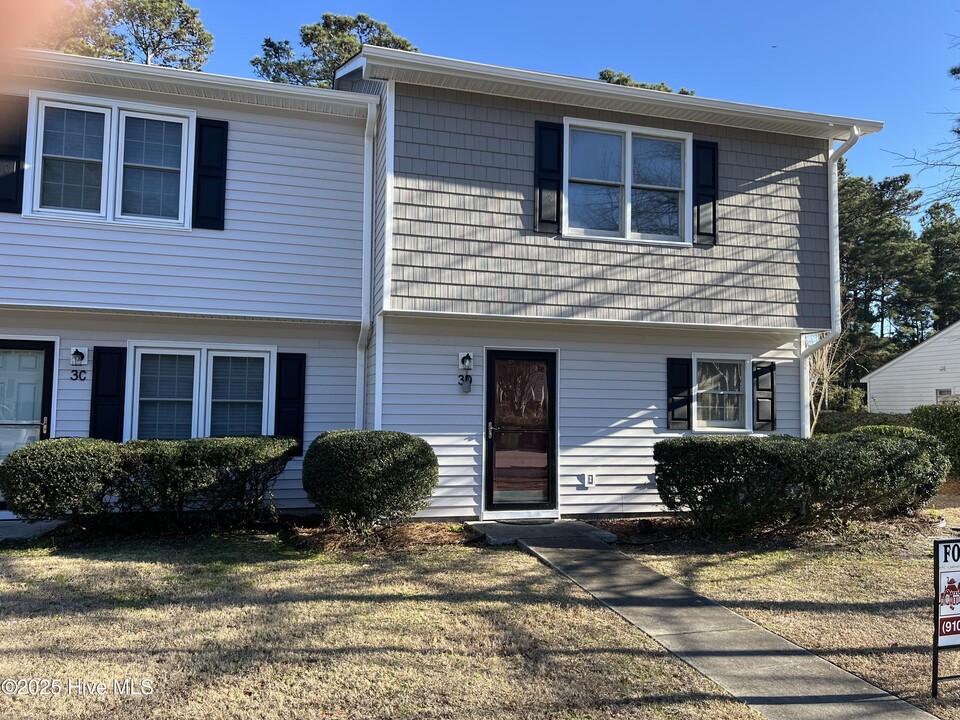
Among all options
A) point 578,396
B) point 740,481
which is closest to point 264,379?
point 578,396

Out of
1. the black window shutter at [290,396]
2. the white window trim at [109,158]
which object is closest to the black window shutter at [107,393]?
the white window trim at [109,158]

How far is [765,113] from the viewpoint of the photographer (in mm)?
8266

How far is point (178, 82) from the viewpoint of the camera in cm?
755

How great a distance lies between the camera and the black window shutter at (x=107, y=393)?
25.3 feet

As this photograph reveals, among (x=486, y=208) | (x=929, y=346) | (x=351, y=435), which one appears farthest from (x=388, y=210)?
(x=929, y=346)

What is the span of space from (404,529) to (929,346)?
2046cm

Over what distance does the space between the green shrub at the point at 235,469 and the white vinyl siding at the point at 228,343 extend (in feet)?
2.78

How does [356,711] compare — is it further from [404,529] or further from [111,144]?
[111,144]

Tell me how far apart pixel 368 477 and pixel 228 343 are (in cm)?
305

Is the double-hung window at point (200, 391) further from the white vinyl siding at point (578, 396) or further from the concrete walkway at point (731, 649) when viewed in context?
the concrete walkway at point (731, 649)

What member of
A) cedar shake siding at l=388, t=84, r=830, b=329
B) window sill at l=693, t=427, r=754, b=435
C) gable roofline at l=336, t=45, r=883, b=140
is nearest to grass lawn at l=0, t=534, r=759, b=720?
cedar shake siding at l=388, t=84, r=830, b=329

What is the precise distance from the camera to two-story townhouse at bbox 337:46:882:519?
7.54 meters

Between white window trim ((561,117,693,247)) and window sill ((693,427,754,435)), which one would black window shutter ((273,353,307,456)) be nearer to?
white window trim ((561,117,693,247))

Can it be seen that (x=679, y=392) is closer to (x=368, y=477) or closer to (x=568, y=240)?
(x=568, y=240)
